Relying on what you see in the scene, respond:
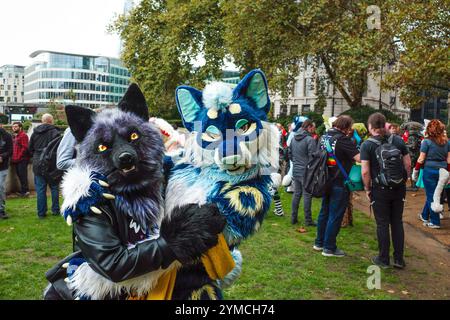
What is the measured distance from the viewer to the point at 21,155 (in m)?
10.6

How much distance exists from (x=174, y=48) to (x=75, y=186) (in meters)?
23.1

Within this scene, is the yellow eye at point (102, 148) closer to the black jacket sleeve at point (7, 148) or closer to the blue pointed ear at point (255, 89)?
the blue pointed ear at point (255, 89)

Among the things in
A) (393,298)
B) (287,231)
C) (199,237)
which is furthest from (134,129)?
(287,231)

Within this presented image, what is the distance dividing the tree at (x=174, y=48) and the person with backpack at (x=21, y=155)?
14158mm

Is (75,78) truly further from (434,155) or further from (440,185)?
(440,185)

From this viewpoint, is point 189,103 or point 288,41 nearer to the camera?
point 189,103

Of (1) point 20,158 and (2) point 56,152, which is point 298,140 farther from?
(1) point 20,158

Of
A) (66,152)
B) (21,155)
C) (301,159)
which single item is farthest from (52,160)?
(21,155)

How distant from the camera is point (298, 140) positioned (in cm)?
834

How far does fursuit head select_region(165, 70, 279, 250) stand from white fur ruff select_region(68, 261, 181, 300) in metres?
0.33

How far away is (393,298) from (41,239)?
5.46 metres

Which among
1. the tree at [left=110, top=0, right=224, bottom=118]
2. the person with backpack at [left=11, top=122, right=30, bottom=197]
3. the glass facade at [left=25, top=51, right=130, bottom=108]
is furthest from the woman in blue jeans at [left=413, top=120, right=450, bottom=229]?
the glass facade at [left=25, top=51, right=130, bottom=108]

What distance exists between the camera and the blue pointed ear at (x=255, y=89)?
7.07 ft

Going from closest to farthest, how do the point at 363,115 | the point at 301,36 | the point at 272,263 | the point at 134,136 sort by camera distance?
the point at 134,136, the point at 272,263, the point at 301,36, the point at 363,115
